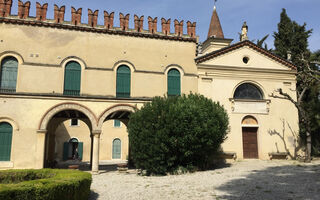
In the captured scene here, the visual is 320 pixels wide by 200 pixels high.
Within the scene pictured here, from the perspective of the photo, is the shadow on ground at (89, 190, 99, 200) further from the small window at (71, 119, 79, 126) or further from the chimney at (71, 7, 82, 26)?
the small window at (71, 119, 79, 126)

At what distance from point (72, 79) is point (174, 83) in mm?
7234

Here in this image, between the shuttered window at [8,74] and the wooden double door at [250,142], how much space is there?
16.6 metres

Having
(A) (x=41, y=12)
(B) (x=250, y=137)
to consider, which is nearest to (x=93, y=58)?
(A) (x=41, y=12)

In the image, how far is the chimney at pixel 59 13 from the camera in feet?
60.9

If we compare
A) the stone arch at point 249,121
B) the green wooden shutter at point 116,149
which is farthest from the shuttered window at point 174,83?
the green wooden shutter at point 116,149

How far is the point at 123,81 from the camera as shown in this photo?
19016 millimetres

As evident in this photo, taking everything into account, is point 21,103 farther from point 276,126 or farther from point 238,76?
point 276,126

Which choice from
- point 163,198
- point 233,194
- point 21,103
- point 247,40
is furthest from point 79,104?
point 247,40

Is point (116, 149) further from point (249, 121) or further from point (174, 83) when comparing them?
point (249, 121)

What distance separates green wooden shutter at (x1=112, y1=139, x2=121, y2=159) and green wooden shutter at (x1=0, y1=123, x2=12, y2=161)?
56.3ft

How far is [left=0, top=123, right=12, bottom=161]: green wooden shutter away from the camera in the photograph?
16266 millimetres

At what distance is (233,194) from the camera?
9.73 m

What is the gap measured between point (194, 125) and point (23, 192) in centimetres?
973

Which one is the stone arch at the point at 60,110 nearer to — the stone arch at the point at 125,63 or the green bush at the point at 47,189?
the stone arch at the point at 125,63
